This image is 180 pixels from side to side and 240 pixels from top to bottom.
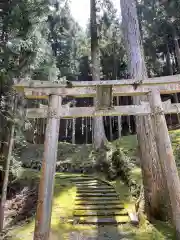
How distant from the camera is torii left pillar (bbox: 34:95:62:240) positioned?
10.2 feet

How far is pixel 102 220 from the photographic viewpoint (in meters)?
5.10

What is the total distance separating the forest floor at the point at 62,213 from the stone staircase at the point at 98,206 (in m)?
0.20

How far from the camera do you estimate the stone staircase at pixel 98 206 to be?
5117 millimetres

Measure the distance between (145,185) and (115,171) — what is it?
4053 mm

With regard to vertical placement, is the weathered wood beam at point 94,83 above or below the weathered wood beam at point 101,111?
above

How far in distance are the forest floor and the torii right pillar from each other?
4.58ft

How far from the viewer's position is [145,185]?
5.07 m

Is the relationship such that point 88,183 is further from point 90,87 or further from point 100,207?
point 90,87

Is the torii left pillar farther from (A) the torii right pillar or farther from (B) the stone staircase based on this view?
(B) the stone staircase

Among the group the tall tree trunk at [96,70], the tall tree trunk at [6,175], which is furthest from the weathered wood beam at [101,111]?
the tall tree trunk at [96,70]

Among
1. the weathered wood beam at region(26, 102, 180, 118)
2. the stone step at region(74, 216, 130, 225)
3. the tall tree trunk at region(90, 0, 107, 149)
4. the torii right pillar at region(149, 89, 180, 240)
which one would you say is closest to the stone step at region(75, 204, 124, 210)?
the stone step at region(74, 216, 130, 225)

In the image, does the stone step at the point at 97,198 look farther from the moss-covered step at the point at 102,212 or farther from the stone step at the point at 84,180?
the stone step at the point at 84,180

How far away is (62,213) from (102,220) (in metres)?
1.16

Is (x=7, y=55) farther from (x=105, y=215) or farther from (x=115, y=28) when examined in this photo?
(x=115, y=28)
